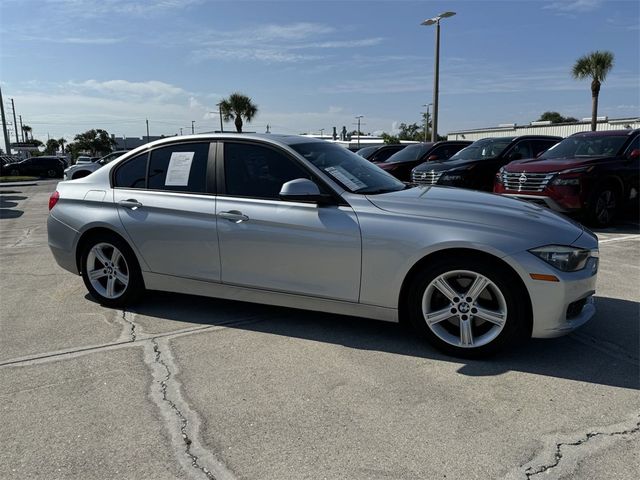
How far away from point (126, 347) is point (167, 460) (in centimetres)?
162

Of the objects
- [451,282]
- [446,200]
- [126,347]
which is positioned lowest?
[126,347]

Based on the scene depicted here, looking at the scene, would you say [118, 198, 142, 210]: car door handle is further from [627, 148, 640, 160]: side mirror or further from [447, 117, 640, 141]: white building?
[447, 117, 640, 141]: white building

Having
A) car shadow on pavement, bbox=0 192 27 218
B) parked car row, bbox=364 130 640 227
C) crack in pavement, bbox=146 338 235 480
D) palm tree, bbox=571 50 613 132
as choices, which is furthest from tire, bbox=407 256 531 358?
palm tree, bbox=571 50 613 132

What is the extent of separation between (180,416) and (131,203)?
7.68ft

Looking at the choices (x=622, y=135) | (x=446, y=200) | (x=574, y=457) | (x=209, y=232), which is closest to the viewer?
(x=574, y=457)

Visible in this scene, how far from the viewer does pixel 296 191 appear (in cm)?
379

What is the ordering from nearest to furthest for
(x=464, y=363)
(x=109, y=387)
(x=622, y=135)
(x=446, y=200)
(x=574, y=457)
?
1. (x=574, y=457)
2. (x=109, y=387)
3. (x=464, y=363)
4. (x=446, y=200)
5. (x=622, y=135)

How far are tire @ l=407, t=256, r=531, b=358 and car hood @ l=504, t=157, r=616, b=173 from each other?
629 centimetres

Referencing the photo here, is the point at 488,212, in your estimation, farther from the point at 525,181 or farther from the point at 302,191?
the point at 525,181


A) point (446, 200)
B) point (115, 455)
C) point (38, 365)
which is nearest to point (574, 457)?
point (446, 200)

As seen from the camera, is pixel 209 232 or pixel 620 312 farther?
pixel 620 312

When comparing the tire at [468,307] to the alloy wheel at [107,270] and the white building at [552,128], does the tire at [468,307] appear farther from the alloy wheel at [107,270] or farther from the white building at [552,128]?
the white building at [552,128]

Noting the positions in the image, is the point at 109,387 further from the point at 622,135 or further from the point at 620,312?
the point at 622,135

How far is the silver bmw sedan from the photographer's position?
3.46 meters
